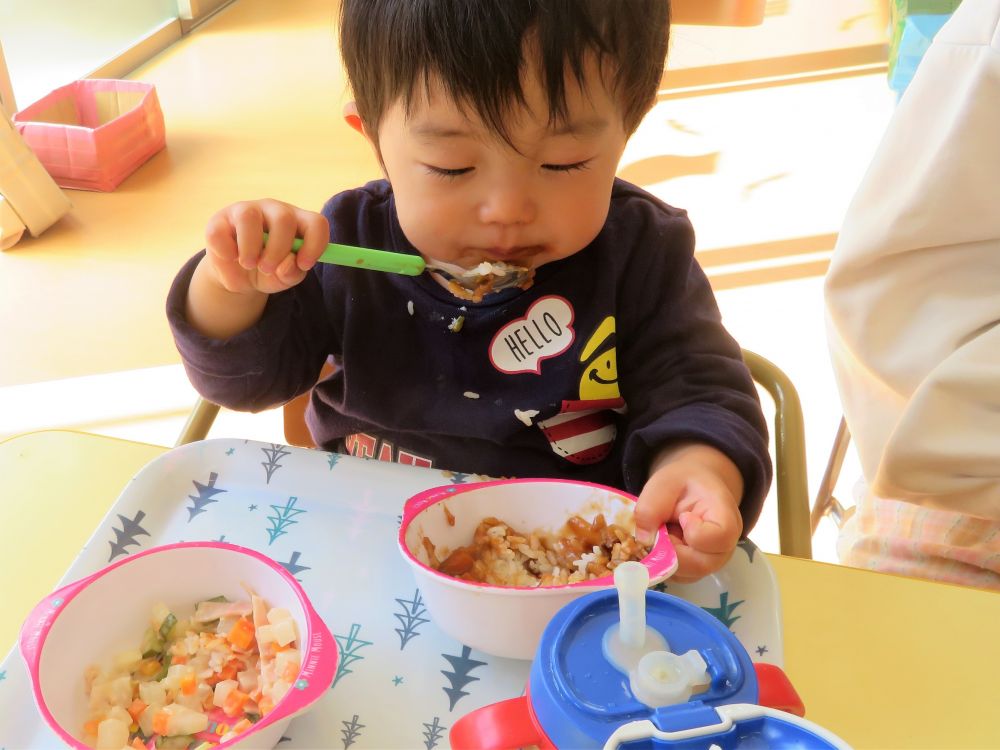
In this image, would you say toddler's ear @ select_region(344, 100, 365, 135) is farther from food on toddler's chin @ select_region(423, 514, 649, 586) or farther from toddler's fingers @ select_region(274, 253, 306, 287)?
food on toddler's chin @ select_region(423, 514, 649, 586)

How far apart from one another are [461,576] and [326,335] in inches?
14.0

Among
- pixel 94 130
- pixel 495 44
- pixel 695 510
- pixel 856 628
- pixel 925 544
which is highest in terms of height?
pixel 495 44

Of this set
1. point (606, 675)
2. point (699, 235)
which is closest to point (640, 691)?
point (606, 675)

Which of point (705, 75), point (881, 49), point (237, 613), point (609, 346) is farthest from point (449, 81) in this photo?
point (881, 49)

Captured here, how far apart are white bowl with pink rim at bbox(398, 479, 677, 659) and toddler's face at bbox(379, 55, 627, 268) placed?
0.69 feet

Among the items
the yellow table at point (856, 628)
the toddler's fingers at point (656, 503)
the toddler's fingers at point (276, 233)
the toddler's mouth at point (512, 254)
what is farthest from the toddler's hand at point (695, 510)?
the toddler's fingers at point (276, 233)

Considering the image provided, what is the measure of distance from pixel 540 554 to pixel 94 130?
2.33m

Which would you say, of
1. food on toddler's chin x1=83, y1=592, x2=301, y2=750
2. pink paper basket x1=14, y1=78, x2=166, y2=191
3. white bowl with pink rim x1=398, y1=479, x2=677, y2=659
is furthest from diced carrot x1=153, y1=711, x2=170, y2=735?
pink paper basket x1=14, y1=78, x2=166, y2=191

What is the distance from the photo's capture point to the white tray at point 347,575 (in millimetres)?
574

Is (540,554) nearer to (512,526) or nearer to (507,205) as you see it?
(512,526)

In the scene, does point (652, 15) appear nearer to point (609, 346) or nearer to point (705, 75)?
point (609, 346)

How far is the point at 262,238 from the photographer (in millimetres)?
683

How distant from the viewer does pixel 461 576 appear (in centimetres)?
65

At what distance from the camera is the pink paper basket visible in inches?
102
